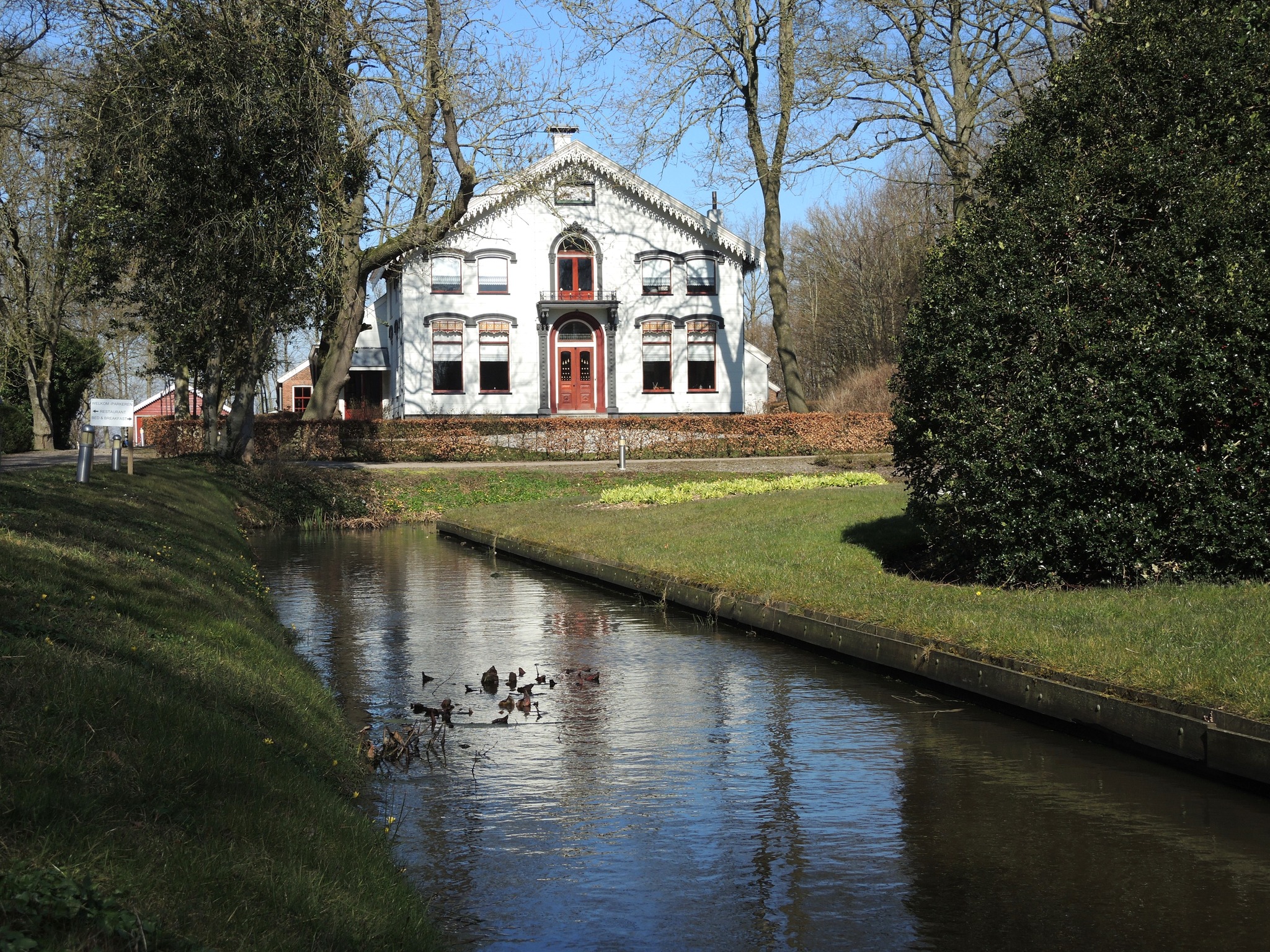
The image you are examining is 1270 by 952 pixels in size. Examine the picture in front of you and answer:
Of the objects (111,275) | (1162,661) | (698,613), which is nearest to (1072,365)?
(1162,661)

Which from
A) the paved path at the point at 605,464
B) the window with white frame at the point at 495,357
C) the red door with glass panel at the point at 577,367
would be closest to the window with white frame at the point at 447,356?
the window with white frame at the point at 495,357

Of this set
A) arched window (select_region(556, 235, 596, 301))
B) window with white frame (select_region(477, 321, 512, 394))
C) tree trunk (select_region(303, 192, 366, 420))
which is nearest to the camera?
tree trunk (select_region(303, 192, 366, 420))

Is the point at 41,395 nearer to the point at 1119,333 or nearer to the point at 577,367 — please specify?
the point at 577,367

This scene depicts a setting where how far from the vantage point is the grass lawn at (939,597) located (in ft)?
26.5

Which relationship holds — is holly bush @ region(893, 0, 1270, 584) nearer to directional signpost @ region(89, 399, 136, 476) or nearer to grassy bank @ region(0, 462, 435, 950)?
grassy bank @ region(0, 462, 435, 950)

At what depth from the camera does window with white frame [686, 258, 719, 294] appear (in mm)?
50062

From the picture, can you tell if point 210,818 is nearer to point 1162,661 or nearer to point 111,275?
point 1162,661

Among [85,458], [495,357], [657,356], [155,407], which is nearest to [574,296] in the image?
[495,357]

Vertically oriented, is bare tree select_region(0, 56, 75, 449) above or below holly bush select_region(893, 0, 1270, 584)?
above

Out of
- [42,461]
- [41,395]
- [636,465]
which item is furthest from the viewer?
[41,395]

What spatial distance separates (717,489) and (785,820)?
699 inches

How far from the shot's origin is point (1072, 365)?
11211mm

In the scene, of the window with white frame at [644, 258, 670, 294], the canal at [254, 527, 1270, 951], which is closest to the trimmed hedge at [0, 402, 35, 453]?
the window with white frame at [644, 258, 670, 294]

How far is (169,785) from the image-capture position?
15.0 ft
